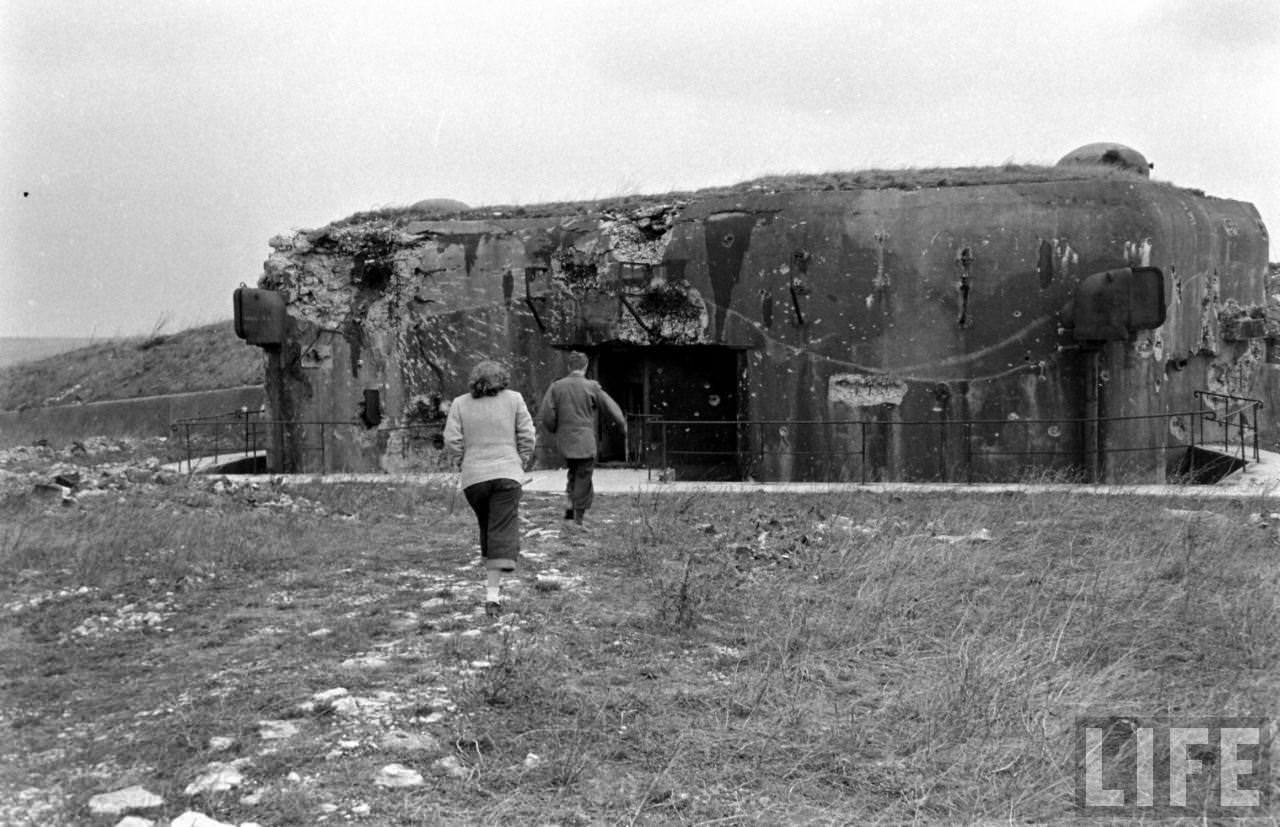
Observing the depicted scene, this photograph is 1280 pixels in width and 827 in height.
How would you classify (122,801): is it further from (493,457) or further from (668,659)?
(493,457)

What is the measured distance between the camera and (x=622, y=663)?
535cm

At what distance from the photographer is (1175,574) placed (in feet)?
24.0

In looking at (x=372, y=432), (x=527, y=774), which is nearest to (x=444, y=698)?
(x=527, y=774)

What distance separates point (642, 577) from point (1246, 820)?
4175mm

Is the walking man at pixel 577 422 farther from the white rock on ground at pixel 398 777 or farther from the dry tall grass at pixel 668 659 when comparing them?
the white rock on ground at pixel 398 777

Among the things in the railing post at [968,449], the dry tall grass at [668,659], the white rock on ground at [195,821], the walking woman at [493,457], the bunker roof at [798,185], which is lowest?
the dry tall grass at [668,659]

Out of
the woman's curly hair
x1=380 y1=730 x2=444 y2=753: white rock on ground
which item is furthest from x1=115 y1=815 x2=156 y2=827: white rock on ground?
the woman's curly hair

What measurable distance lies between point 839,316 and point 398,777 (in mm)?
11157

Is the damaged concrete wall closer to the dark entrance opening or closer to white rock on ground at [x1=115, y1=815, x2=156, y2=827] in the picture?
the dark entrance opening

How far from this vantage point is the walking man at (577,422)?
30.6 feet

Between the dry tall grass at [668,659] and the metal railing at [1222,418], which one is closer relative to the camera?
the dry tall grass at [668,659]

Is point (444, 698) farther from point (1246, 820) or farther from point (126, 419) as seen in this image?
point (126, 419)

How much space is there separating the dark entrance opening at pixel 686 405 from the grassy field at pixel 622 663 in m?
5.85

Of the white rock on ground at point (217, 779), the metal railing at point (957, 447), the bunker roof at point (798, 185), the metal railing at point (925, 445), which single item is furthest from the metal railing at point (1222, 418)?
the white rock on ground at point (217, 779)
